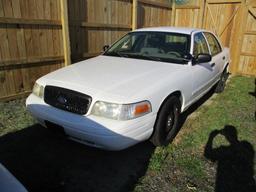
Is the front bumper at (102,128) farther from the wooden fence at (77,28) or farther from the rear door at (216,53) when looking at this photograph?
the rear door at (216,53)

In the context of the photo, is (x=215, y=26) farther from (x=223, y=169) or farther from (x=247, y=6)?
(x=223, y=169)

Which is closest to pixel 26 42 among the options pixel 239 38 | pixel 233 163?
pixel 233 163

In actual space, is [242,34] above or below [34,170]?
above

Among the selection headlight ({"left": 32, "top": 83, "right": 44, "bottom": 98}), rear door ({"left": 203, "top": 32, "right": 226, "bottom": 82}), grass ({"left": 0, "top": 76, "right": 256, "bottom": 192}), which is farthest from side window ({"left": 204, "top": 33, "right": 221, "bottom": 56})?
headlight ({"left": 32, "top": 83, "right": 44, "bottom": 98})

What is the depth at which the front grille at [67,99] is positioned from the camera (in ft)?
9.32

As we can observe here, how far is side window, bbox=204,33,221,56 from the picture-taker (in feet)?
17.4

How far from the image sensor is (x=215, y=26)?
934cm

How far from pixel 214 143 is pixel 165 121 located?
1001mm

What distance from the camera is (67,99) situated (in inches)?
116

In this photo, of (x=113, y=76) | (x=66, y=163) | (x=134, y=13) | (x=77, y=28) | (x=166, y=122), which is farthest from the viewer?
(x=134, y=13)

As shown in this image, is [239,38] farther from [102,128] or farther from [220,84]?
[102,128]

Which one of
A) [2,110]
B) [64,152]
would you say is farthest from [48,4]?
[64,152]

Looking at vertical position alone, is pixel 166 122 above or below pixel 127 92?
below

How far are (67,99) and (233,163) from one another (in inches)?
92.2
